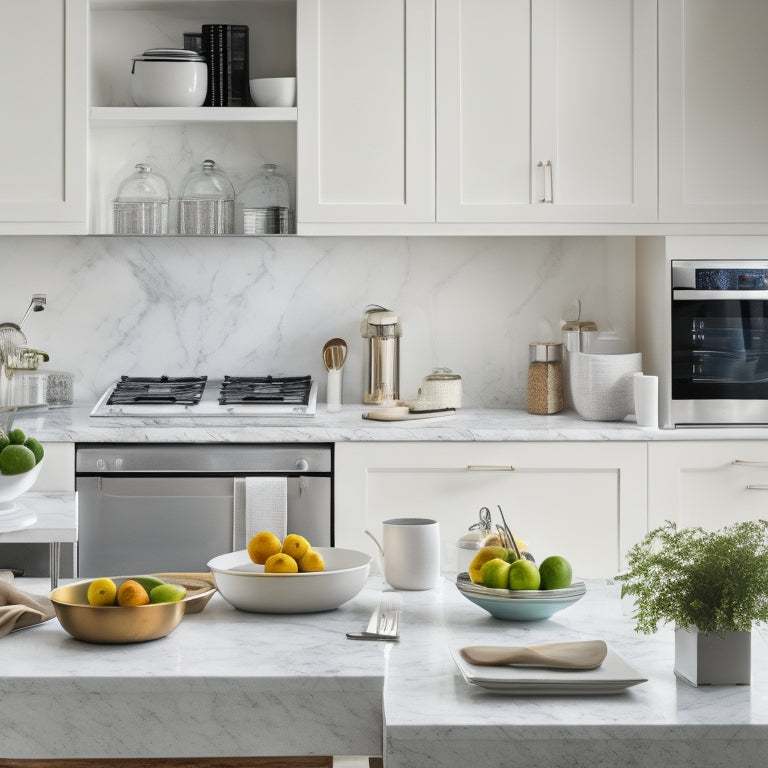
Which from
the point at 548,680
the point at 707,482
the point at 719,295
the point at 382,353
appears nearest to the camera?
the point at 548,680

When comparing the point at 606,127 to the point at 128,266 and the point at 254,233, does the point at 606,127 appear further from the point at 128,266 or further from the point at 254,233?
the point at 128,266

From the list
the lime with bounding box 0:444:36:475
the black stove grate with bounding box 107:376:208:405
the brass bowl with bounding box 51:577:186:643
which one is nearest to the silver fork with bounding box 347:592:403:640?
the brass bowl with bounding box 51:577:186:643

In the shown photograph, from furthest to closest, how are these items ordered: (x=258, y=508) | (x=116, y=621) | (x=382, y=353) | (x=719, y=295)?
(x=382, y=353), (x=719, y=295), (x=258, y=508), (x=116, y=621)

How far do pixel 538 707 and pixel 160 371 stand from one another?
9.13ft

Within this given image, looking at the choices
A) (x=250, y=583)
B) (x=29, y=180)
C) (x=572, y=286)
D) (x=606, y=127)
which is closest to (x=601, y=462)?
(x=572, y=286)

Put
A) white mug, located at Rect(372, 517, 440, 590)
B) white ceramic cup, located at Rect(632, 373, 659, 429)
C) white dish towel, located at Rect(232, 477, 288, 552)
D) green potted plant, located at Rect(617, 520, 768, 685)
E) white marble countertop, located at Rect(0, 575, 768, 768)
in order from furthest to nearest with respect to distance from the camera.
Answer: white ceramic cup, located at Rect(632, 373, 659, 429)
white dish towel, located at Rect(232, 477, 288, 552)
white mug, located at Rect(372, 517, 440, 590)
green potted plant, located at Rect(617, 520, 768, 685)
white marble countertop, located at Rect(0, 575, 768, 768)

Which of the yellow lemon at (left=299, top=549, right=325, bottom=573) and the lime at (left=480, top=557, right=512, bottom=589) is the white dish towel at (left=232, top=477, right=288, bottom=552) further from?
the lime at (left=480, top=557, right=512, bottom=589)

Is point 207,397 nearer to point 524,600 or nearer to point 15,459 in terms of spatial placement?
point 15,459

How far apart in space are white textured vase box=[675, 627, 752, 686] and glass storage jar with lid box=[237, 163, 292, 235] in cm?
253

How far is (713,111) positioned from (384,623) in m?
2.46

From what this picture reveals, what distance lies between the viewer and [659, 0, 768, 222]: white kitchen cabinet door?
332cm

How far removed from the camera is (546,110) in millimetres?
3348

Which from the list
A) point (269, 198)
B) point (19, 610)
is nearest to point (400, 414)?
point (269, 198)

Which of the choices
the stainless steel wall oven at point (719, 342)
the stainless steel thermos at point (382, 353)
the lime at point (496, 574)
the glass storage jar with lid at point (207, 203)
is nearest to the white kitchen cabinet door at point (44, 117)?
the glass storage jar with lid at point (207, 203)
